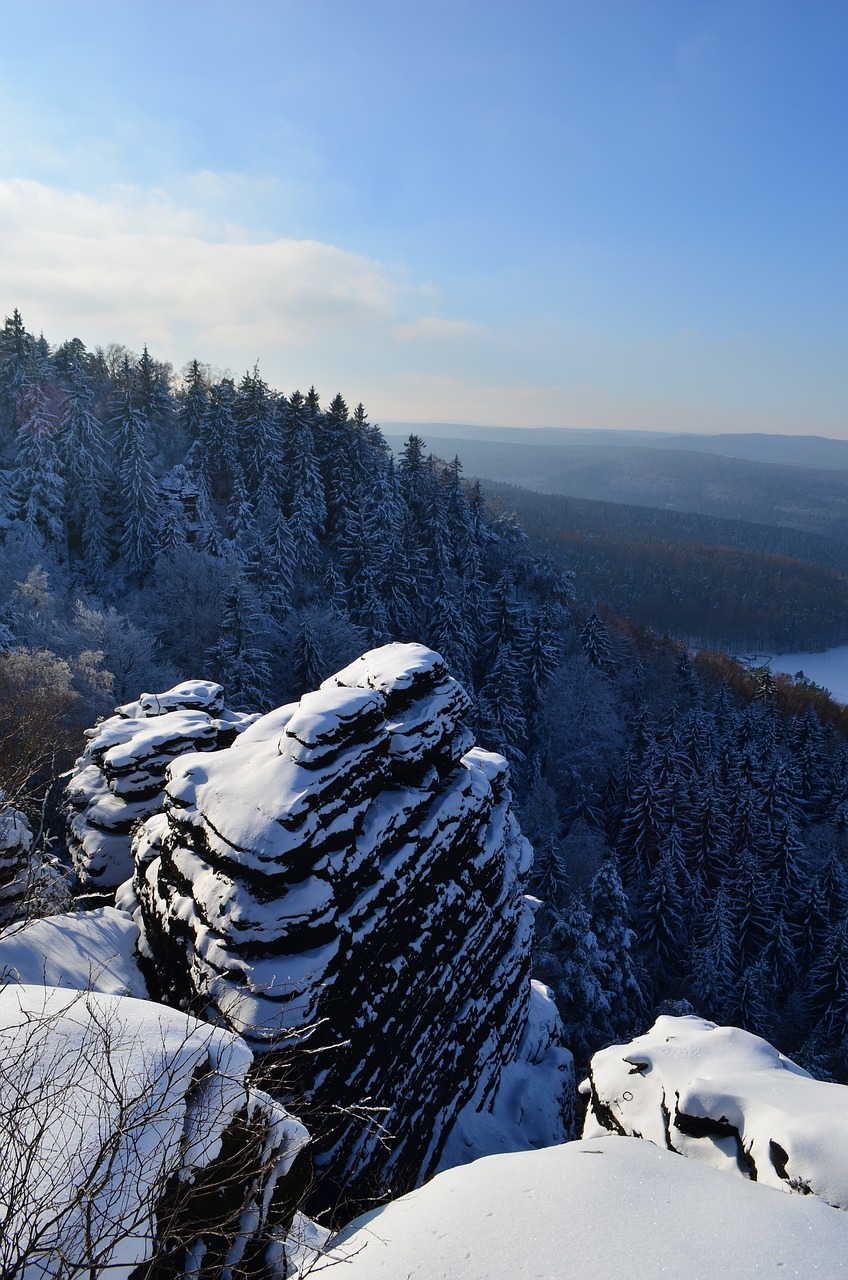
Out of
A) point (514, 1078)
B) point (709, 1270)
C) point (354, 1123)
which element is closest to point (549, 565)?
point (514, 1078)

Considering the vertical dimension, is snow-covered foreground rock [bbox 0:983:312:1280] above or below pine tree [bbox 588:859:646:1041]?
above

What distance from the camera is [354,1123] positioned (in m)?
11.3

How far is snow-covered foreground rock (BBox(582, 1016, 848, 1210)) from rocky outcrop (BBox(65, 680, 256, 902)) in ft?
41.0

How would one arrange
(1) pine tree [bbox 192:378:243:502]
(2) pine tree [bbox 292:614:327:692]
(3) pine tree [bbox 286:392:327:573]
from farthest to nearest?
(1) pine tree [bbox 192:378:243:502], (3) pine tree [bbox 286:392:327:573], (2) pine tree [bbox 292:614:327:692]

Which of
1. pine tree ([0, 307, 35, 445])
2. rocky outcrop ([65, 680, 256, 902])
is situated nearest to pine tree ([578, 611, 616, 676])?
rocky outcrop ([65, 680, 256, 902])

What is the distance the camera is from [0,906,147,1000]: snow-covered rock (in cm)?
1054

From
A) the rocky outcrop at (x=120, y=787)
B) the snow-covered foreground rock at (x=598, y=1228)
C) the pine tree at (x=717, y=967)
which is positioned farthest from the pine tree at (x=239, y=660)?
the snow-covered foreground rock at (x=598, y=1228)

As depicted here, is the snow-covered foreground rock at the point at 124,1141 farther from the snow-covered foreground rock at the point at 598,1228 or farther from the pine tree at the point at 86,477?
the pine tree at the point at 86,477

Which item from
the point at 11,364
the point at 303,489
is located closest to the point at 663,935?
the point at 303,489

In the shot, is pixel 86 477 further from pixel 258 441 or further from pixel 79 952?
pixel 79 952

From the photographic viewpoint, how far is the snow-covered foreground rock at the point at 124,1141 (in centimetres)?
454

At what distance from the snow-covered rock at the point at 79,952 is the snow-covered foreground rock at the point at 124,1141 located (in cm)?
353

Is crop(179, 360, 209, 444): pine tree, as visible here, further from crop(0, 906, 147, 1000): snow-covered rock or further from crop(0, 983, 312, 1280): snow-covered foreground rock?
crop(0, 983, 312, 1280): snow-covered foreground rock

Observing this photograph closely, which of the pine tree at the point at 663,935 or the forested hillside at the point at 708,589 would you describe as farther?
the forested hillside at the point at 708,589
